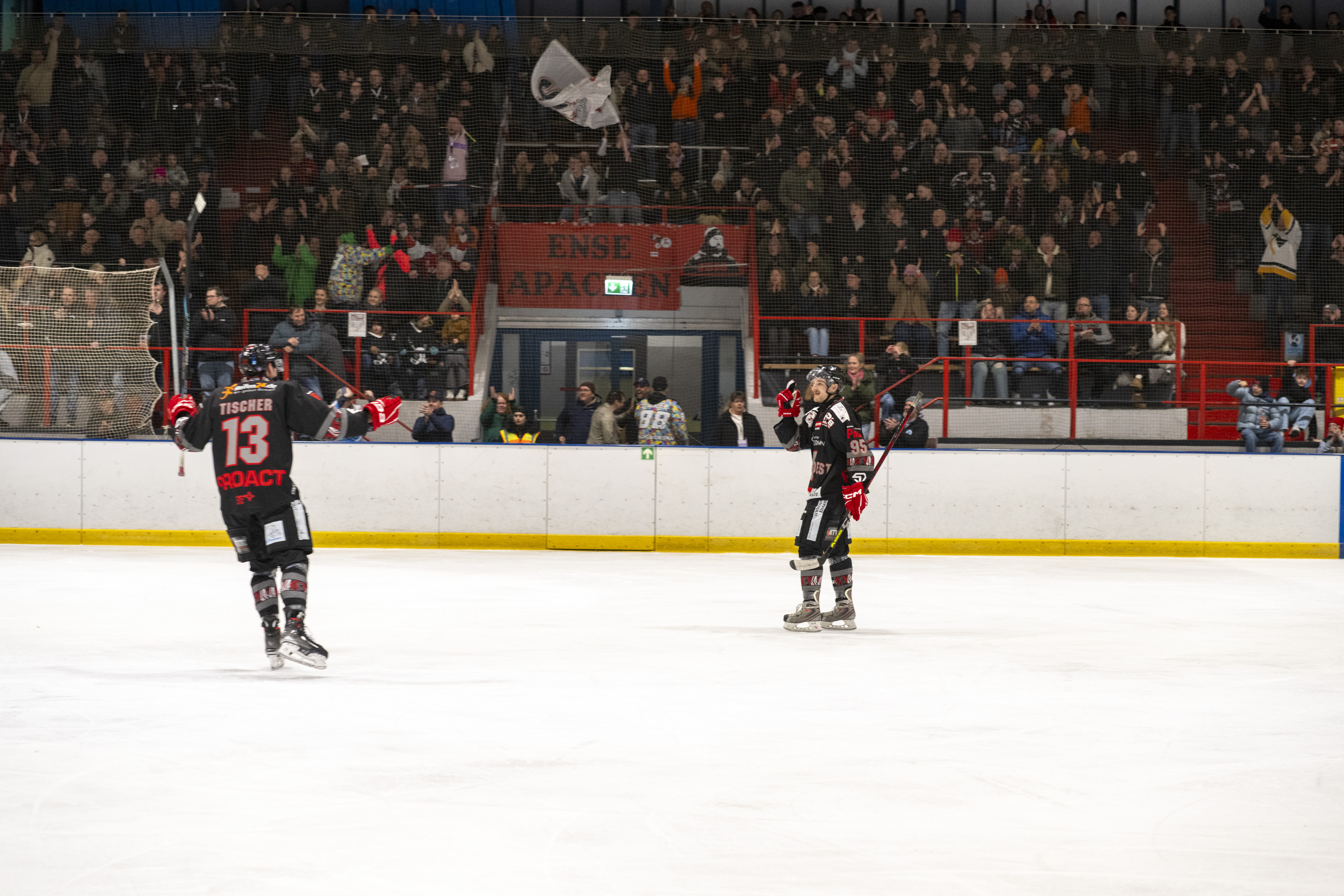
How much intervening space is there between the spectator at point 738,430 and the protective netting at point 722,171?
2.01m

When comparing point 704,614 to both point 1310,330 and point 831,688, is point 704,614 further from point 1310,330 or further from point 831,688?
point 1310,330

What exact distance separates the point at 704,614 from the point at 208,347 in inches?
289

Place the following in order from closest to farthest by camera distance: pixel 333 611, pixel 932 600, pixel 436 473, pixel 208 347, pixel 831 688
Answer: pixel 831 688 < pixel 333 611 < pixel 932 600 < pixel 436 473 < pixel 208 347

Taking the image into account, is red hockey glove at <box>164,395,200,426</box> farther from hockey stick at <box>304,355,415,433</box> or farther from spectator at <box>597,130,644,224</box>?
spectator at <box>597,130,644,224</box>

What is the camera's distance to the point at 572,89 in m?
16.4

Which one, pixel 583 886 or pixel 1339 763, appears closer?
pixel 583 886

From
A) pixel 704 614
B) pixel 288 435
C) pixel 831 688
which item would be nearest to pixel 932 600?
pixel 704 614

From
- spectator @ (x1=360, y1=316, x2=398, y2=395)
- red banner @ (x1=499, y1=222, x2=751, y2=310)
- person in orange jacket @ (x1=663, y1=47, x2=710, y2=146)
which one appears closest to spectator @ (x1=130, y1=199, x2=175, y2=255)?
spectator @ (x1=360, y1=316, x2=398, y2=395)

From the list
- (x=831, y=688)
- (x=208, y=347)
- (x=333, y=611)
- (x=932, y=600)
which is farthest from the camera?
(x=208, y=347)

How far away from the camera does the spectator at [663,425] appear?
12781mm

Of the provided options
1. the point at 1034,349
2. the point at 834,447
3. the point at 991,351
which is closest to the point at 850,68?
the point at 991,351

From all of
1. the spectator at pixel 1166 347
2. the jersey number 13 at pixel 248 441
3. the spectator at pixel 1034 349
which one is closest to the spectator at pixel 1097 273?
the spectator at pixel 1166 347

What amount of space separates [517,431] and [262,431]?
6757 mm

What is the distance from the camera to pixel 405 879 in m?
3.31
